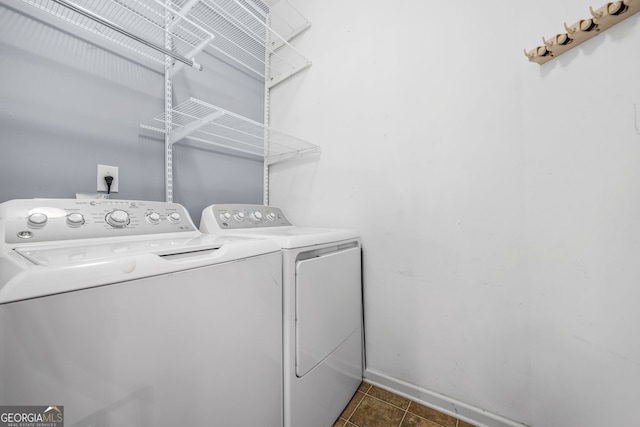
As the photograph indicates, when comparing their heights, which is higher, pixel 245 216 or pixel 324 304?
pixel 245 216

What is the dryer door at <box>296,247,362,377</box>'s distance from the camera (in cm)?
93

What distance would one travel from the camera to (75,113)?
1026mm

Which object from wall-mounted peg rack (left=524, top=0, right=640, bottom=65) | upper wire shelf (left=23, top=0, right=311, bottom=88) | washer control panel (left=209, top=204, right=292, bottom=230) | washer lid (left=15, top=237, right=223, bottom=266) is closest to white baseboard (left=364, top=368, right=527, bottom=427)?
washer control panel (left=209, top=204, right=292, bottom=230)

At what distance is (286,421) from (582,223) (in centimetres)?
131

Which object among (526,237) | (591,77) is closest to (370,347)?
(526,237)

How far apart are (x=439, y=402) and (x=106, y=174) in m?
1.92

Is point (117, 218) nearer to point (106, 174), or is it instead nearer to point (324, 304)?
point (106, 174)

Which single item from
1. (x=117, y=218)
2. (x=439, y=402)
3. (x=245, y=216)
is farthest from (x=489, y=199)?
(x=117, y=218)

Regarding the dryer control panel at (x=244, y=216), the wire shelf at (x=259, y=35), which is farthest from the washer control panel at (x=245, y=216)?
the wire shelf at (x=259, y=35)

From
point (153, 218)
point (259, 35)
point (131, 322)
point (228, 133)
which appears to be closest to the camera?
point (131, 322)

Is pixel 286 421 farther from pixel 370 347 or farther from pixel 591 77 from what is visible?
pixel 591 77

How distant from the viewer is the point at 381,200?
137 centimetres

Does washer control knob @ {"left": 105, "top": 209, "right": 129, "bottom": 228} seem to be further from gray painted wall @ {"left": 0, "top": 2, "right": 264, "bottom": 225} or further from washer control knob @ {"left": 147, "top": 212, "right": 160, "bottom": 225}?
gray painted wall @ {"left": 0, "top": 2, "right": 264, "bottom": 225}

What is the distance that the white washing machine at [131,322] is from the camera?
0.40 metres
